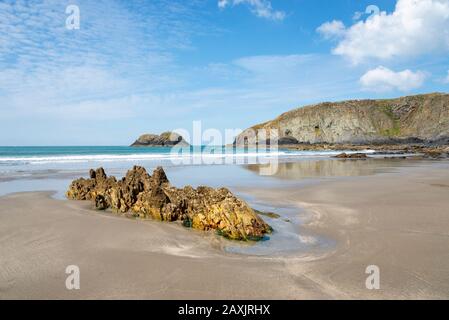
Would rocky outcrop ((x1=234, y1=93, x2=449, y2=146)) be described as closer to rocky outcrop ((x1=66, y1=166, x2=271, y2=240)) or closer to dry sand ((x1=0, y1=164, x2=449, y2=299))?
dry sand ((x1=0, y1=164, x2=449, y2=299))

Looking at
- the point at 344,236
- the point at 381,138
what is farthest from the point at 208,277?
the point at 381,138

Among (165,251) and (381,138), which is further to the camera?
(381,138)

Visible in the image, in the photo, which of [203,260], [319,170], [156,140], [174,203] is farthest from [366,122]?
[203,260]

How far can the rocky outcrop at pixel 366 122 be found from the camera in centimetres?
11306

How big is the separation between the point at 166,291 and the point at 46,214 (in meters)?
6.74

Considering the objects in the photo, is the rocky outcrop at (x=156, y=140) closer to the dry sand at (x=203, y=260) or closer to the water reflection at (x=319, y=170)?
the water reflection at (x=319, y=170)

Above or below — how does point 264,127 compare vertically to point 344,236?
above

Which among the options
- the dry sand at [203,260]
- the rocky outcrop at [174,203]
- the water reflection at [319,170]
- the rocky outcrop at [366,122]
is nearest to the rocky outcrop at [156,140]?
the rocky outcrop at [366,122]

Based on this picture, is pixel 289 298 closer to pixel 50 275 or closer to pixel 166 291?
pixel 166 291

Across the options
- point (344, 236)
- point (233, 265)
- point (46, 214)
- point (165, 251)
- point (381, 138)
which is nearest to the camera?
point (233, 265)

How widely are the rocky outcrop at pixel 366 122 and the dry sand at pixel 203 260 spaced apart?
111758 mm

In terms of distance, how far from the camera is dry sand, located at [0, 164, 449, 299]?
4832mm

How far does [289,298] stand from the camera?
4.59m

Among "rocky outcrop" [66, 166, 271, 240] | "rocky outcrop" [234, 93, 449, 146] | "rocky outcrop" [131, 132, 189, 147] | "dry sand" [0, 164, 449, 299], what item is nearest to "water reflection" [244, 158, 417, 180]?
"rocky outcrop" [66, 166, 271, 240]
